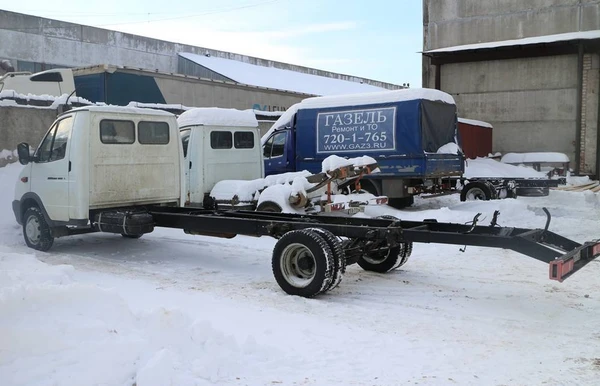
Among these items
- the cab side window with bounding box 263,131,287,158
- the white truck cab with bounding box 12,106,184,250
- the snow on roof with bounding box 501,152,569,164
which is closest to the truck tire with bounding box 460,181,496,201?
the cab side window with bounding box 263,131,287,158

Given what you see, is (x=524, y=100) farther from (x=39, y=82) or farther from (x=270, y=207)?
(x=39, y=82)

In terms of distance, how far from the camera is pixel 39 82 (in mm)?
17312

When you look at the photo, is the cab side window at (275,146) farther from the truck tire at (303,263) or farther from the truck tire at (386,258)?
the truck tire at (303,263)

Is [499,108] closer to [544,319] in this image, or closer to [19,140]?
[19,140]

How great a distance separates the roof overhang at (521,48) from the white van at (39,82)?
17032 millimetres

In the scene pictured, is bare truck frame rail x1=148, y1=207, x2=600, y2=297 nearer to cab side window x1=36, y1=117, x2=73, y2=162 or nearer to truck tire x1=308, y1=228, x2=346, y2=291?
truck tire x1=308, y1=228, x2=346, y2=291

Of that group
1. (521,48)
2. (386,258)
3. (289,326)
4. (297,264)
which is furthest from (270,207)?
(521,48)

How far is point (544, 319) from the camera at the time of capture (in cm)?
548

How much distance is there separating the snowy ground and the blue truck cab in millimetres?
5581

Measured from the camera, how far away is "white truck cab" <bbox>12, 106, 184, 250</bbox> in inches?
328

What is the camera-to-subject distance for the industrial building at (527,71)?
24.5 m

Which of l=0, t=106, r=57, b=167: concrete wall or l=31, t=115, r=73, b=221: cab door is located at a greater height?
l=0, t=106, r=57, b=167: concrete wall

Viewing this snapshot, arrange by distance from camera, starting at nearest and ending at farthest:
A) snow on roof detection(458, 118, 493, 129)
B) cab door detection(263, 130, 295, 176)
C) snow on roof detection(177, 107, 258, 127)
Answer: snow on roof detection(177, 107, 258, 127), cab door detection(263, 130, 295, 176), snow on roof detection(458, 118, 493, 129)

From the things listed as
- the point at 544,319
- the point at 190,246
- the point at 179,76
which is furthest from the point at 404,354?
the point at 179,76
